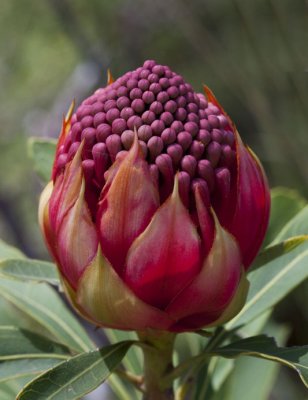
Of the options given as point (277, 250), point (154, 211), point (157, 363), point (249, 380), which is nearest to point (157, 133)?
point (154, 211)

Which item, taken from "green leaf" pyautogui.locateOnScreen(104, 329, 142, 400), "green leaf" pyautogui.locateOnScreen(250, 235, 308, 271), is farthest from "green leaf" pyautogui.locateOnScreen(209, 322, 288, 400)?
→ "green leaf" pyautogui.locateOnScreen(250, 235, 308, 271)

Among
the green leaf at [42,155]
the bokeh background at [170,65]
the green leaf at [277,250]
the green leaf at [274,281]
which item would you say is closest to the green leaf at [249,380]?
the green leaf at [274,281]

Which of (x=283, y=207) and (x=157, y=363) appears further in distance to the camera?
(x=283, y=207)

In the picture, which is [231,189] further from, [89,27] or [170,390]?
[89,27]

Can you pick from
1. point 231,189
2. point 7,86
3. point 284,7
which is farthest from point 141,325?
point 7,86

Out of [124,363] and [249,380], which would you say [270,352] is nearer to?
[124,363]

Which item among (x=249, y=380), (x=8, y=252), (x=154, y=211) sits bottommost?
(x=249, y=380)

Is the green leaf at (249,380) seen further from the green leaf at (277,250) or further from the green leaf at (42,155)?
the green leaf at (42,155)

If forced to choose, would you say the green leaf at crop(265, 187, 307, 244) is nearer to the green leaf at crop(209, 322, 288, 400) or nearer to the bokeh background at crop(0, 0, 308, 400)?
the green leaf at crop(209, 322, 288, 400)
